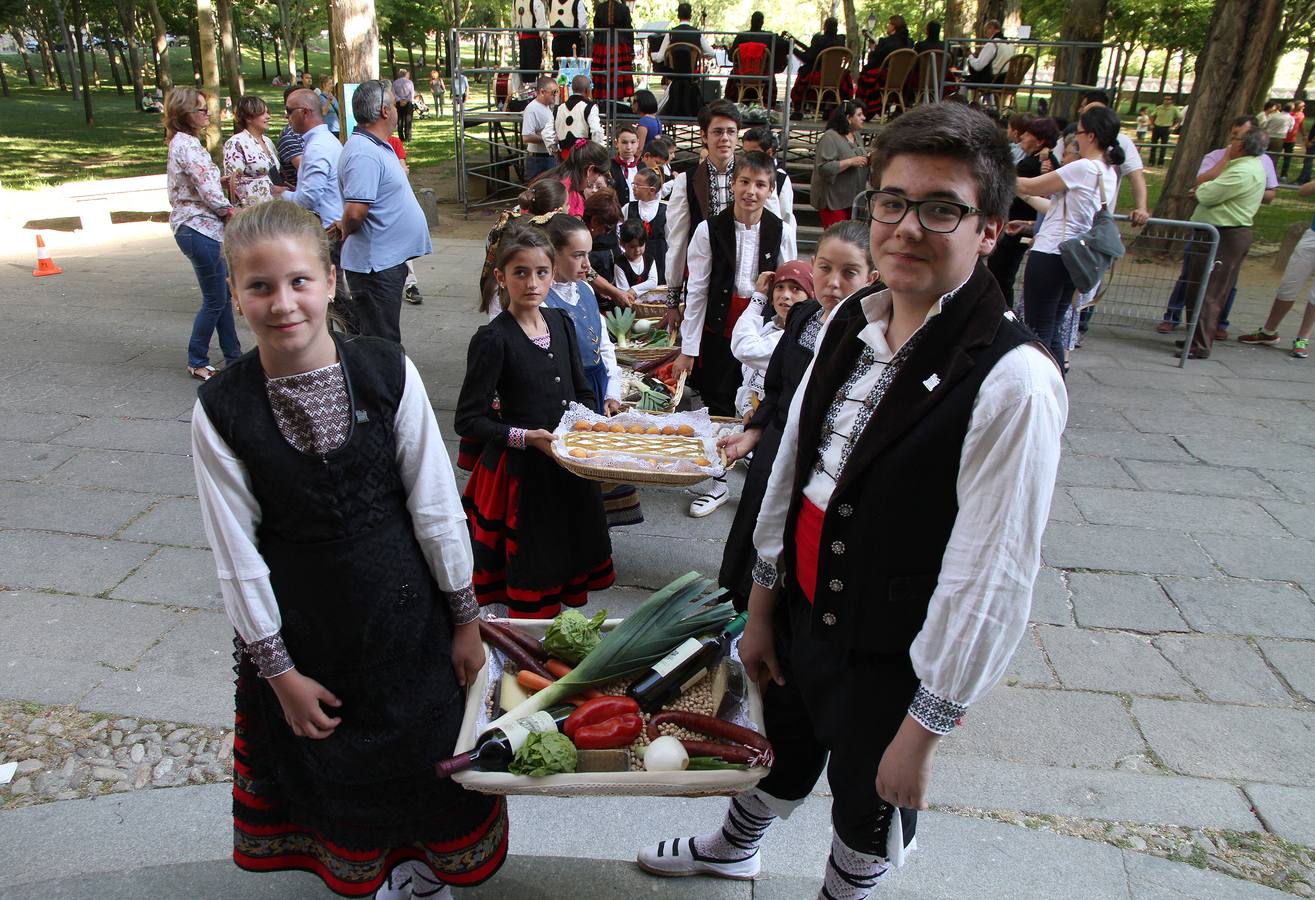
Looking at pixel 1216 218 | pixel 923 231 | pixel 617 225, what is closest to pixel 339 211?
pixel 617 225

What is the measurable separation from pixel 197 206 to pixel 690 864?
615cm

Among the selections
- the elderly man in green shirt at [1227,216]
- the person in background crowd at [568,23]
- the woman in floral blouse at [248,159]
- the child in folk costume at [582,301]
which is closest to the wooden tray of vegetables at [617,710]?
the child in folk costume at [582,301]

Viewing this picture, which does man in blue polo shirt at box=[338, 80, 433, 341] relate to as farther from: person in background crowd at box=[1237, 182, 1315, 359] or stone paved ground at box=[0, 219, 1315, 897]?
person in background crowd at box=[1237, 182, 1315, 359]

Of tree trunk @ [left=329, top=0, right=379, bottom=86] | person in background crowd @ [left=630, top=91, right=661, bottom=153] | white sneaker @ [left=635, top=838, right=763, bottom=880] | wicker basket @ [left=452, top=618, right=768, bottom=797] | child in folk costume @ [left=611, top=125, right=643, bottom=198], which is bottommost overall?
white sneaker @ [left=635, top=838, right=763, bottom=880]

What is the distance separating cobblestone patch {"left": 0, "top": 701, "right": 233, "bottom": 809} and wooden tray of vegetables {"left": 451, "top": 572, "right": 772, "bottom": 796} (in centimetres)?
141

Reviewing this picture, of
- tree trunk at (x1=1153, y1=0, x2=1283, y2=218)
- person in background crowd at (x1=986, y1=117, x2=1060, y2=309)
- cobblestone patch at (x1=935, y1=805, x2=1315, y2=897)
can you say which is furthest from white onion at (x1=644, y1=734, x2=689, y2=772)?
tree trunk at (x1=1153, y1=0, x2=1283, y2=218)

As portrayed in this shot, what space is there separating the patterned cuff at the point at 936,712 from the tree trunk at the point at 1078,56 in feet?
42.5

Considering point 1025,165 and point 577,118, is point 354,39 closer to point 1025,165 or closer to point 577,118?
point 577,118

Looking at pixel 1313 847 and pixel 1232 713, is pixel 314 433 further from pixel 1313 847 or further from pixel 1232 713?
pixel 1232 713

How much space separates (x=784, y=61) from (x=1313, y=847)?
1319 centimetres

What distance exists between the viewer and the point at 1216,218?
819 cm

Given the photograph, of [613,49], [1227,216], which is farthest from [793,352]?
[613,49]

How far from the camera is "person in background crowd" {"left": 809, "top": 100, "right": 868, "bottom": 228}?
365 inches

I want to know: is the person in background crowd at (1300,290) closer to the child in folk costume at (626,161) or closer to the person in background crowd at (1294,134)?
the child in folk costume at (626,161)
